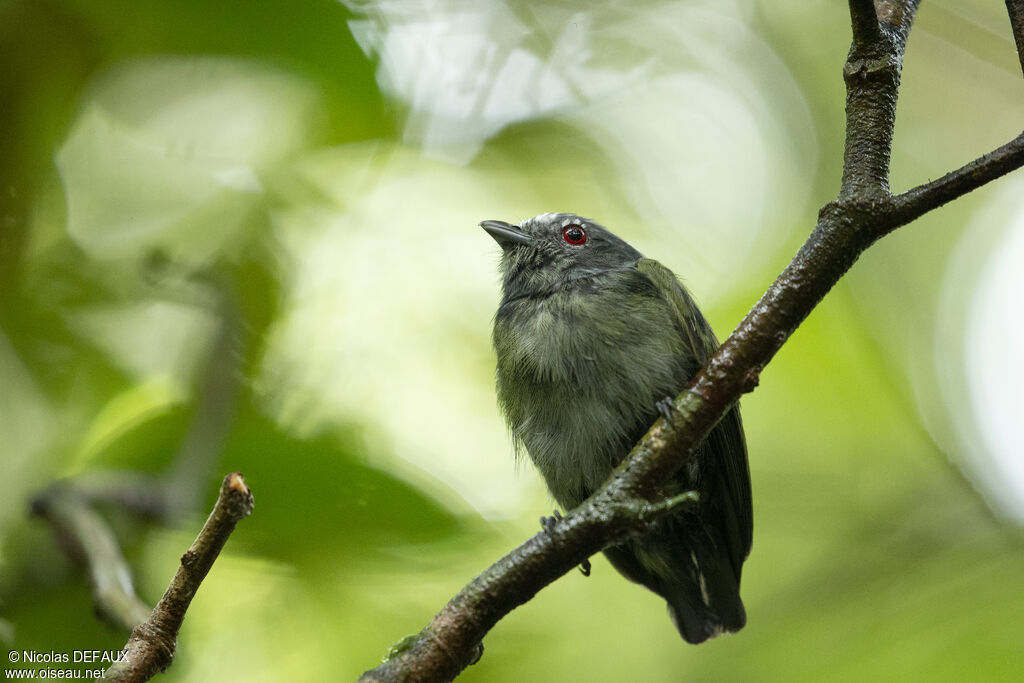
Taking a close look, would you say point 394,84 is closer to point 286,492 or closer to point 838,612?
point 286,492

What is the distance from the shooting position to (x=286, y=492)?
362 cm

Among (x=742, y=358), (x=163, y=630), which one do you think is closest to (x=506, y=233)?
(x=742, y=358)

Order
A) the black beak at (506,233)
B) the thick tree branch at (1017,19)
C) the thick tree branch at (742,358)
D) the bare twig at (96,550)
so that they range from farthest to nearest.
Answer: the black beak at (506,233), the bare twig at (96,550), the thick tree branch at (1017,19), the thick tree branch at (742,358)

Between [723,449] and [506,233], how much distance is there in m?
1.77

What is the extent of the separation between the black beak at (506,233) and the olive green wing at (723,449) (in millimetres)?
942

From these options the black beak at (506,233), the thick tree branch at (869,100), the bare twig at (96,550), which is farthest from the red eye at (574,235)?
the bare twig at (96,550)

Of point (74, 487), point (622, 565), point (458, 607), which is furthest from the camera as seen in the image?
point (622, 565)

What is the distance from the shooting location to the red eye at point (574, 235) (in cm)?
452

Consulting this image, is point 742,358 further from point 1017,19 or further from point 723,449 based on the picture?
point 723,449

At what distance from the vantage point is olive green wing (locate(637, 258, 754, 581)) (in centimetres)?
358

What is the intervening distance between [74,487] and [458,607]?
2.13m

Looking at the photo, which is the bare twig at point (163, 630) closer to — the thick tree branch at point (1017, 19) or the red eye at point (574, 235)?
the thick tree branch at point (1017, 19)

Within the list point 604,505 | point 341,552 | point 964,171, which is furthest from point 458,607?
point 341,552

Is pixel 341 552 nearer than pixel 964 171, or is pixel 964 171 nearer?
pixel 964 171
